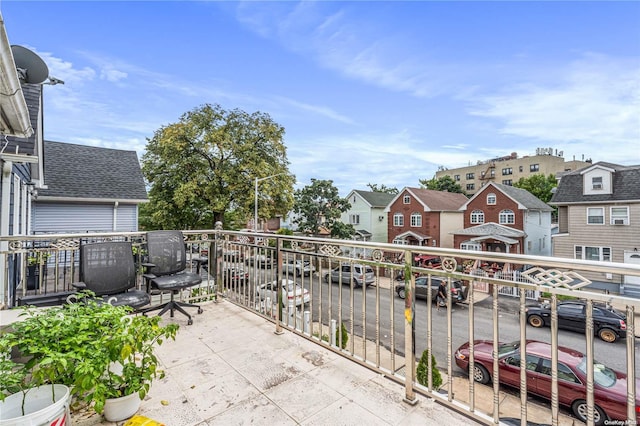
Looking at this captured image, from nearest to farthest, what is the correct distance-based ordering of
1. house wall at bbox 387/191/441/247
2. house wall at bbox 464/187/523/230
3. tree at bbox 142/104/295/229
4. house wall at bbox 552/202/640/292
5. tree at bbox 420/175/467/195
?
tree at bbox 142/104/295/229 → house wall at bbox 552/202/640/292 → house wall at bbox 464/187/523/230 → house wall at bbox 387/191/441/247 → tree at bbox 420/175/467/195

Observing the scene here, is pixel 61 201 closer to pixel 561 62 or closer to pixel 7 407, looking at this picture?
pixel 7 407

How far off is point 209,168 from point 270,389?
13517mm

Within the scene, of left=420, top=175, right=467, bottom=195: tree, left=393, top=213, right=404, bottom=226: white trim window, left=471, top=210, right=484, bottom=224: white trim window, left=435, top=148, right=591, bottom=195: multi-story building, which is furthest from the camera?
left=435, top=148, right=591, bottom=195: multi-story building

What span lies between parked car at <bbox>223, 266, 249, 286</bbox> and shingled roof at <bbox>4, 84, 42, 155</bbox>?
3161 millimetres

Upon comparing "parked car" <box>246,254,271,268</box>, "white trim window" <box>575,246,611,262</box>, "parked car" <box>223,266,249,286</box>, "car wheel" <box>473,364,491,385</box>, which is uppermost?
"parked car" <box>246,254,271,268</box>

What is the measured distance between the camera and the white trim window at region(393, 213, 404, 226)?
74.9 feet

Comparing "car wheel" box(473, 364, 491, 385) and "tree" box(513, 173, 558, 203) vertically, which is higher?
"tree" box(513, 173, 558, 203)

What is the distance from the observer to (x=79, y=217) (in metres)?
10.8

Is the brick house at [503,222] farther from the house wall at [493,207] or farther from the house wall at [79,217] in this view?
the house wall at [79,217]

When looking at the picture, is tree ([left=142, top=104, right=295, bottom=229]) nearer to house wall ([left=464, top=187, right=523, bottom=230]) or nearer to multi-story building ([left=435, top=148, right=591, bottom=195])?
house wall ([left=464, top=187, right=523, bottom=230])

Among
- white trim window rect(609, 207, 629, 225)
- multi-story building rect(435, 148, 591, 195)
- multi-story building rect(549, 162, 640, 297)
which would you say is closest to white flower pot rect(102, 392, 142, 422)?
multi-story building rect(549, 162, 640, 297)

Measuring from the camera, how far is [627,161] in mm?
24750

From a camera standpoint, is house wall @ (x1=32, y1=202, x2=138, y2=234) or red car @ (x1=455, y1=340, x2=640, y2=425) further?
house wall @ (x1=32, y1=202, x2=138, y2=234)

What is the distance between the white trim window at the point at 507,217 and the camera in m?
19.0
